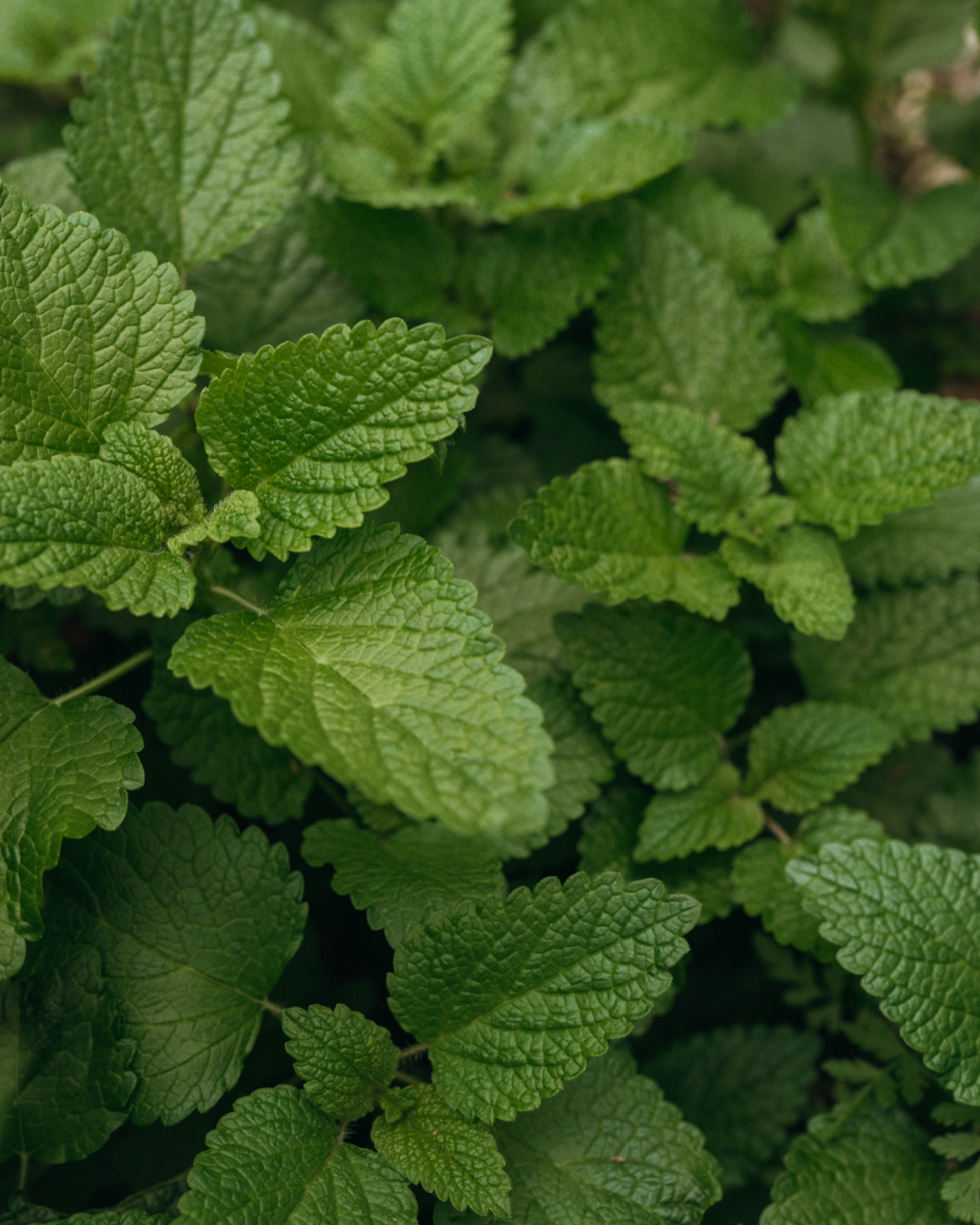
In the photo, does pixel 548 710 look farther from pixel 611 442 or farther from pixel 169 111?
pixel 169 111

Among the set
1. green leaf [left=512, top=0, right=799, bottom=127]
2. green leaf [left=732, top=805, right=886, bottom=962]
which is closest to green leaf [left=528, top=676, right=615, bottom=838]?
green leaf [left=732, top=805, right=886, bottom=962]

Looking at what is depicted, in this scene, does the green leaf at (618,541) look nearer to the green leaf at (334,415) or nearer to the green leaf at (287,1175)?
the green leaf at (334,415)

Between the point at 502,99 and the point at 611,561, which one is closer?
the point at 611,561

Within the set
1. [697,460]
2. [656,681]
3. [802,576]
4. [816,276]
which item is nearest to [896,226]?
[816,276]

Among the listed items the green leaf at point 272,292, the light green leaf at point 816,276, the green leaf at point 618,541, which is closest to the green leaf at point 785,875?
the green leaf at point 618,541

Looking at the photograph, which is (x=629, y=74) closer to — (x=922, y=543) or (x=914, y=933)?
(x=922, y=543)

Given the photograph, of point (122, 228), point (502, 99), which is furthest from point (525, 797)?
point (502, 99)
